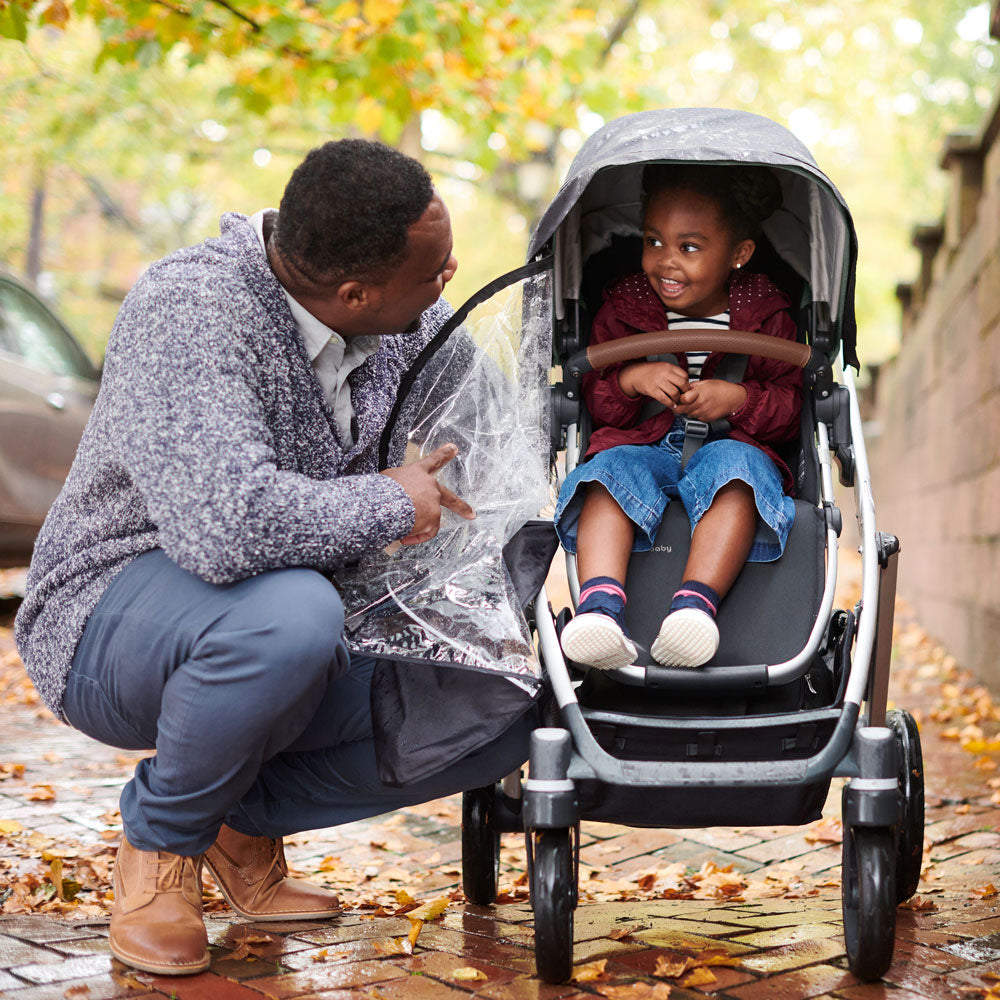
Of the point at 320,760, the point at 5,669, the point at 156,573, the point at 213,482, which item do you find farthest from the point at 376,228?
the point at 5,669

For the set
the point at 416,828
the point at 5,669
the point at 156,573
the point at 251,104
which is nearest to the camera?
the point at 156,573

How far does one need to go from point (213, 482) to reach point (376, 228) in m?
0.62

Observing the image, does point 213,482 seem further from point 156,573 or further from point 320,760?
point 320,760

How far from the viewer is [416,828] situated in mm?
3959

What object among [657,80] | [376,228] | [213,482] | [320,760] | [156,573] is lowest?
[320,760]

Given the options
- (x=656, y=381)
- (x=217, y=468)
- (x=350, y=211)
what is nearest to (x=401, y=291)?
(x=350, y=211)

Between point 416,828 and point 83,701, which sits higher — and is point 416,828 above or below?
below

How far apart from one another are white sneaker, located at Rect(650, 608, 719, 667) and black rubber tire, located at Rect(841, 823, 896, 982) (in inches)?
17.1

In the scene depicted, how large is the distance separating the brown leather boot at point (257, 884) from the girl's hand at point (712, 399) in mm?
1447

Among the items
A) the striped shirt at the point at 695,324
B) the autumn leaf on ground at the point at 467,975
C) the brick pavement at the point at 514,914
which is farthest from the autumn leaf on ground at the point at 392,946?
the striped shirt at the point at 695,324

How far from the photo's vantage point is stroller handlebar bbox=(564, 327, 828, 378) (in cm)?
275

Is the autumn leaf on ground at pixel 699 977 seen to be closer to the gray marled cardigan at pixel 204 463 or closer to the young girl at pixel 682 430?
the young girl at pixel 682 430

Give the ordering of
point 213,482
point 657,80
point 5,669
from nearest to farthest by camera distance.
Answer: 1. point 213,482
2. point 5,669
3. point 657,80

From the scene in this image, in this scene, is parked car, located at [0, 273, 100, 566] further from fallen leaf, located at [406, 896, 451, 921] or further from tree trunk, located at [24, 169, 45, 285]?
tree trunk, located at [24, 169, 45, 285]
